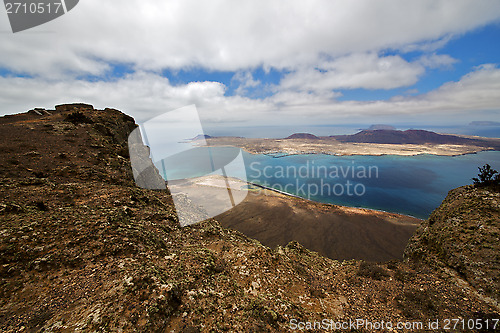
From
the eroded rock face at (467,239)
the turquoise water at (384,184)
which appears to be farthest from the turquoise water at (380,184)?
the eroded rock face at (467,239)

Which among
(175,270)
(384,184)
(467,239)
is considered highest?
(175,270)

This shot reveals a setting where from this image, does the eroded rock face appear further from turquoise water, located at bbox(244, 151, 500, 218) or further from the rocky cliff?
turquoise water, located at bbox(244, 151, 500, 218)

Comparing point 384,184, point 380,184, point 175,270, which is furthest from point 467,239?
point 384,184

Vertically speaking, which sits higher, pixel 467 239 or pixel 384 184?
pixel 467 239

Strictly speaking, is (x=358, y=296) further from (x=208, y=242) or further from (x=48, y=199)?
(x=48, y=199)

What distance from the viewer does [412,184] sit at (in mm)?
72188

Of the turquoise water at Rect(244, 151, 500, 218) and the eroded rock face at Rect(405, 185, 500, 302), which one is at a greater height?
the eroded rock face at Rect(405, 185, 500, 302)

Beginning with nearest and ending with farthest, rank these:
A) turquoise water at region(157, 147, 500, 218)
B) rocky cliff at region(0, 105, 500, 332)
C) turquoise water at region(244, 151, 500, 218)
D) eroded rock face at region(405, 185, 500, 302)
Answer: rocky cliff at region(0, 105, 500, 332) → eroded rock face at region(405, 185, 500, 302) → turquoise water at region(244, 151, 500, 218) → turquoise water at region(157, 147, 500, 218)

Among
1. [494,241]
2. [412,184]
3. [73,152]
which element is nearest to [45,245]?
[73,152]

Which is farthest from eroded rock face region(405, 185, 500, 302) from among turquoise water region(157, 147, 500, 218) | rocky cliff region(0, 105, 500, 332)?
turquoise water region(157, 147, 500, 218)

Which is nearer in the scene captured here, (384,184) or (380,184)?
(380,184)

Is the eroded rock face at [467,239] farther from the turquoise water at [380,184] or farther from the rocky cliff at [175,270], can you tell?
the turquoise water at [380,184]

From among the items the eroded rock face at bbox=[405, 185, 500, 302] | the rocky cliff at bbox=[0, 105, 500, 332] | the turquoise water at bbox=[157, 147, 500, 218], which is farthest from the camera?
the turquoise water at bbox=[157, 147, 500, 218]

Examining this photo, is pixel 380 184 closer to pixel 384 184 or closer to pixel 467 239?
pixel 384 184
